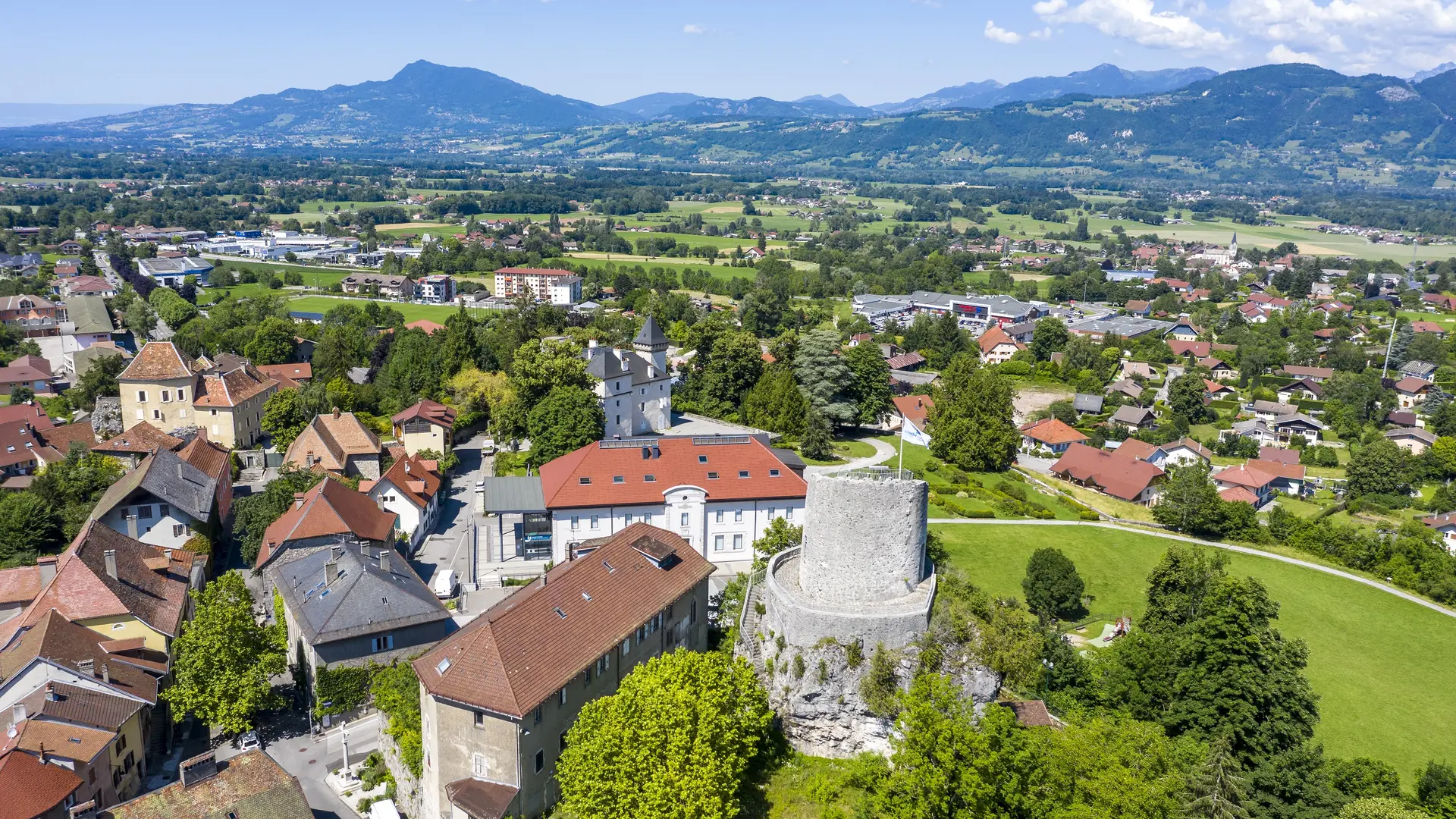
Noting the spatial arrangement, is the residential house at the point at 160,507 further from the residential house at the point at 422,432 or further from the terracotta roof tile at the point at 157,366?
the terracotta roof tile at the point at 157,366

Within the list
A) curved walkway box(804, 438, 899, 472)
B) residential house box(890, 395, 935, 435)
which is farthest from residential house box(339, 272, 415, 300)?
curved walkway box(804, 438, 899, 472)

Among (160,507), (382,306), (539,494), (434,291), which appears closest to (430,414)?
(160,507)

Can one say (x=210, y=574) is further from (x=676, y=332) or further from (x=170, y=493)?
(x=676, y=332)

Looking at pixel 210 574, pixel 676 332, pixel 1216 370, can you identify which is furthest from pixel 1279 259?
pixel 210 574

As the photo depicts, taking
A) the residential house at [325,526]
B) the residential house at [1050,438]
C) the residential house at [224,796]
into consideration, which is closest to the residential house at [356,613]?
the residential house at [325,526]

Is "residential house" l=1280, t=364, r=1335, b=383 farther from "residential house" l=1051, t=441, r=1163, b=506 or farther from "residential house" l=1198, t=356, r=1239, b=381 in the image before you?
"residential house" l=1051, t=441, r=1163, b=506

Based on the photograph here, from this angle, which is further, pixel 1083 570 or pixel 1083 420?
pixel 1083 420
